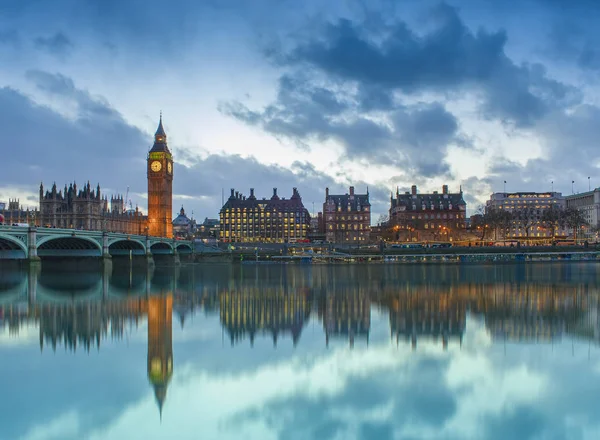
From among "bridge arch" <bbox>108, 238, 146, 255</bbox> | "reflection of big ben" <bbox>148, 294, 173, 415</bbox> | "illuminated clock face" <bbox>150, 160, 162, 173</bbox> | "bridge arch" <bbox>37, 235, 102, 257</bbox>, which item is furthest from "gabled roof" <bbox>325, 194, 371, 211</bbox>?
"reflection of big ben" <bbox>148, 294, 173, 415</bbox>

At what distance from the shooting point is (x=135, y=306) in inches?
1414

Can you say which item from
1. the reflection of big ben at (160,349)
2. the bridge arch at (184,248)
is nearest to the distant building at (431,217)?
the bridge arch at (184,248)

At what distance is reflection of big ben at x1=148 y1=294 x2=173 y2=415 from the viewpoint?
17.3 metres

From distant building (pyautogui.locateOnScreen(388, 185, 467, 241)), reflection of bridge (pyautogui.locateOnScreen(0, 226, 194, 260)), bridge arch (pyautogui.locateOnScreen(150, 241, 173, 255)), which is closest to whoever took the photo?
reflection of bridge (pyautogui.locateOnScreen(0, 226, 194, 260))

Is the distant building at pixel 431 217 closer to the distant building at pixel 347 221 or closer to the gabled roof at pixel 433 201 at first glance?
the gabled roof at pixel 433 201

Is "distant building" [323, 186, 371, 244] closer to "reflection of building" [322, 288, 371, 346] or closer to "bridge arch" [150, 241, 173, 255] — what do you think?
"bridge arch" [150, 241, 173, 255]

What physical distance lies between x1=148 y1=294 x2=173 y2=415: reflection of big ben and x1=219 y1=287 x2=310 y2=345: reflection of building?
2916mm

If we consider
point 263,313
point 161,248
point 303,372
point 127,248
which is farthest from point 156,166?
point 303,372

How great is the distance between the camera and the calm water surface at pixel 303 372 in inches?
549

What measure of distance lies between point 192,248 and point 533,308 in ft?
384

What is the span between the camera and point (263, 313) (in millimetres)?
32375

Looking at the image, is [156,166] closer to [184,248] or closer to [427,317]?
[184,248]

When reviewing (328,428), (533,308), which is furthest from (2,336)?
(533,308)

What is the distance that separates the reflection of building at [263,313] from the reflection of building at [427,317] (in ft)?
16.0
